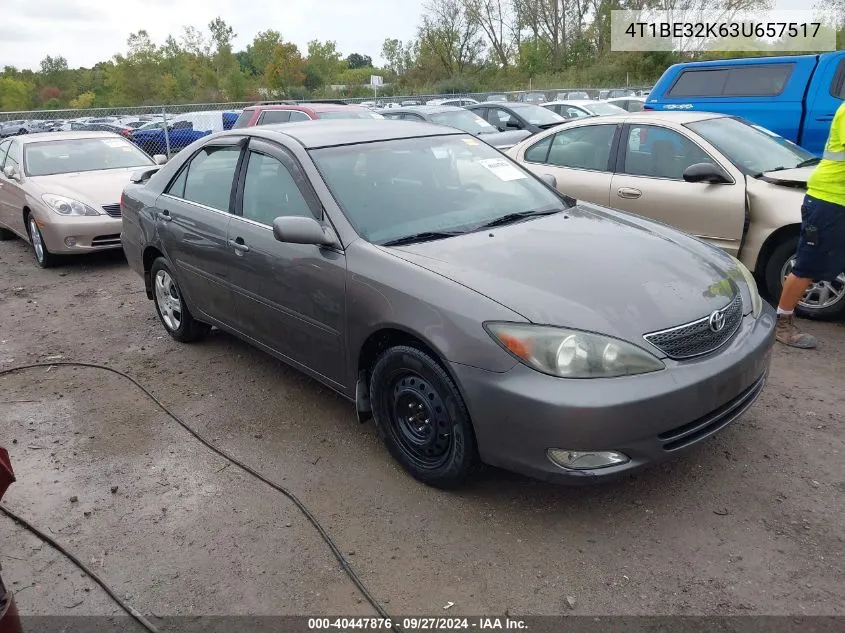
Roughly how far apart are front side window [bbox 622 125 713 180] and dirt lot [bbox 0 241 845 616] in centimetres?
206

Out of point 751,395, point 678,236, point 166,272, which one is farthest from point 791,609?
point 166,272

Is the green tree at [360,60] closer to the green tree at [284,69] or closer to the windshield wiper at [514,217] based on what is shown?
the green tree at [284,69]

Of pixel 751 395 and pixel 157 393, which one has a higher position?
pixel 751 395

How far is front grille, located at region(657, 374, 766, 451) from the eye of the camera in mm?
2840

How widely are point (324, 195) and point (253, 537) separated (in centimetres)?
174

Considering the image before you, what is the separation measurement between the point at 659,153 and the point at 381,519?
4.37m

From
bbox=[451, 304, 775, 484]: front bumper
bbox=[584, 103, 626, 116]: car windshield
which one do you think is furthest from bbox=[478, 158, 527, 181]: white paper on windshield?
bbox=[584, 103, 626, 116]: car windshield

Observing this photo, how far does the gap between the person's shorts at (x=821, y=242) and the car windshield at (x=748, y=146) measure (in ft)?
3.77

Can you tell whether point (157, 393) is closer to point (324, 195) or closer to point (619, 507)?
point (324, 195)

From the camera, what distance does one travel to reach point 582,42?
52562 millimetres

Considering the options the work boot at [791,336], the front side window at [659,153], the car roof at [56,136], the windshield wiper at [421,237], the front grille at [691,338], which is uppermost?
the car roof at [56,136]

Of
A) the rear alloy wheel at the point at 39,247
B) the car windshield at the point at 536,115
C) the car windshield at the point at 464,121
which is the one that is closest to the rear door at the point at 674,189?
the rear alloy wheel at the point at 39,247

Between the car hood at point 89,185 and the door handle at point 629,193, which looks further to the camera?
the car hood at point 89,185

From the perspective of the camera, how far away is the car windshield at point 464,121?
13906mm
